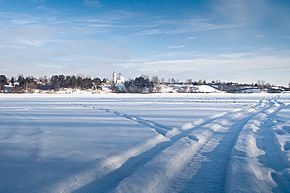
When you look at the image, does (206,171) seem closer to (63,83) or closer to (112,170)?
(112,170)

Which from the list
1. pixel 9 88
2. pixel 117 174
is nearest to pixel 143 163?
pixel 117 174

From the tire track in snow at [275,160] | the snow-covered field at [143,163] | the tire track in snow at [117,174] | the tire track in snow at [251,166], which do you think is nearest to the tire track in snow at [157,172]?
the snow-covered field at [143,163]

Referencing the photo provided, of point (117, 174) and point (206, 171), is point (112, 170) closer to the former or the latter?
point (117, 174)

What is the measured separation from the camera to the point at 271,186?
556 cm

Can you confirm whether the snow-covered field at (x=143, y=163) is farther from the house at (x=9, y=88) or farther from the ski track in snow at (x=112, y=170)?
the house at (x=9, y=88)

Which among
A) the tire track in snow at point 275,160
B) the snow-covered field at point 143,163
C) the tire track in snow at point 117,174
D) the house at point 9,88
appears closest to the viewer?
the tire track in snow at point 117,174

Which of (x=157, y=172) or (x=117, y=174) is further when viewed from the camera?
(x=157, y=172)

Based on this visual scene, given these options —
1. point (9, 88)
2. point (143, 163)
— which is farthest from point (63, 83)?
point (143, 163)

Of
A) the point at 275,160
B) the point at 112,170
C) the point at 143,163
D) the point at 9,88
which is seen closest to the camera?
the point at 112,170

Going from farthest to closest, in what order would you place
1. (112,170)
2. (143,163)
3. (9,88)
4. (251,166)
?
(9,88), (143,163), (251,166), (112,170)

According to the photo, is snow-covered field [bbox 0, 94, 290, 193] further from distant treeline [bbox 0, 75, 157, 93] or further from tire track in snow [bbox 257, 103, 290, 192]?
distant treeline [bbox 0, 75, 157, 93]

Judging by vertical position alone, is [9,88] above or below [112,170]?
below

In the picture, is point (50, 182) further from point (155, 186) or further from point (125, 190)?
point (155, 186)

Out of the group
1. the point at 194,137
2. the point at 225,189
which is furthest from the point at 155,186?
the point at 194,137
